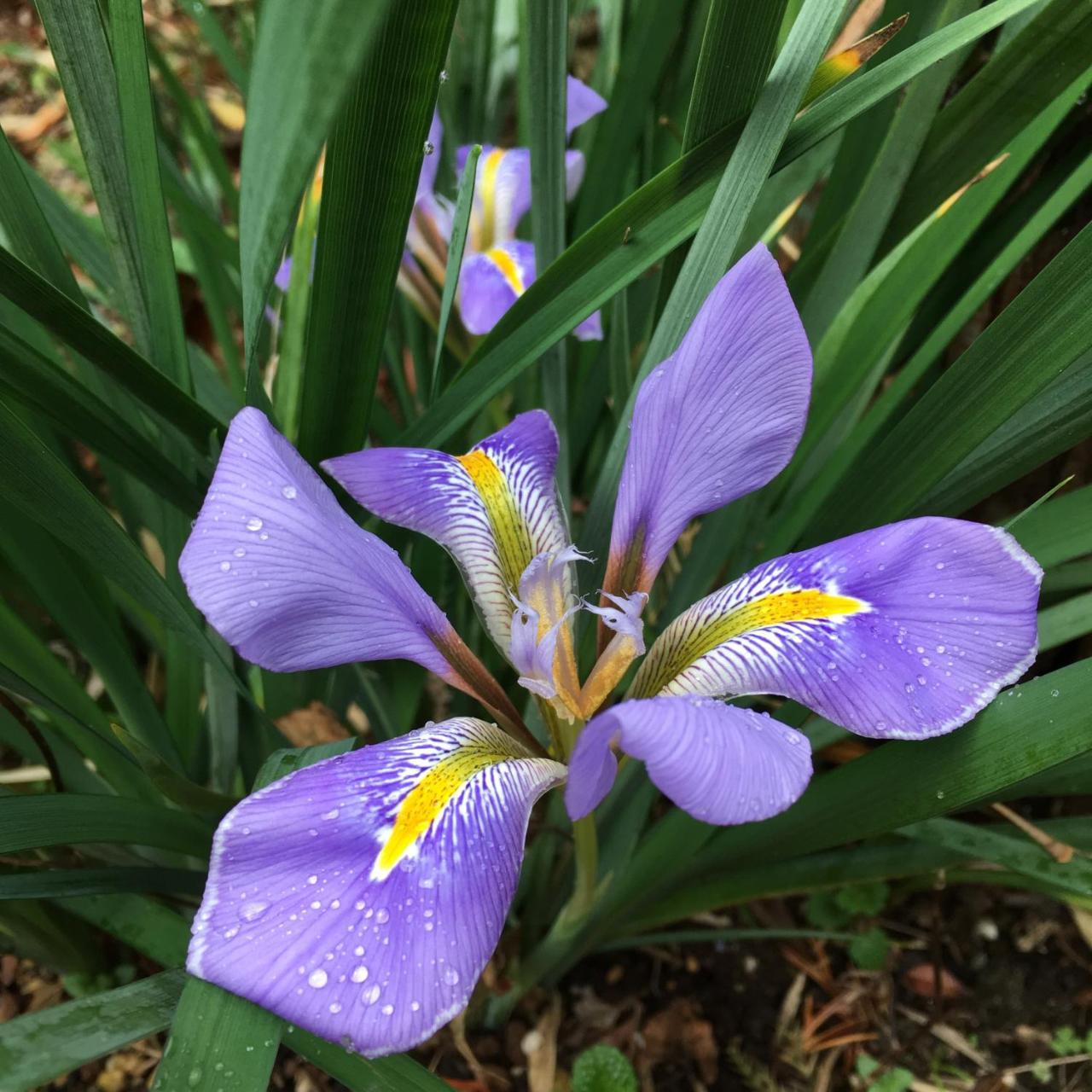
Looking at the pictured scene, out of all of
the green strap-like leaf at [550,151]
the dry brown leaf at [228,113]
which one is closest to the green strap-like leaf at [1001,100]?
the green strap-like leaf at [550,151]

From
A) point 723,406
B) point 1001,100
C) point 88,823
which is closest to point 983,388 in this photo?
point 723,406

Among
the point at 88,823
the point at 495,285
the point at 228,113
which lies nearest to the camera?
the point at 88,823

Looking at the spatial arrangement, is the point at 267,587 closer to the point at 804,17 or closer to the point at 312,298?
the point at 312,298

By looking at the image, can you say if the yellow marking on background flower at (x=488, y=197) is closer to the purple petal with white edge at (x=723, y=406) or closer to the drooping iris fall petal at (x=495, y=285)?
the drooping iris fall petal at (x=495, y=285)

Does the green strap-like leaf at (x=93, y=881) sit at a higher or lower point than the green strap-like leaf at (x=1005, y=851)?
higher

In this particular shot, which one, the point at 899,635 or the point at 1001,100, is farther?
the point at 1001,100

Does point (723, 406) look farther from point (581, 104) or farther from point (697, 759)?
point (581, 104)

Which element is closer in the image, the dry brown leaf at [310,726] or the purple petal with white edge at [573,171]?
the dry brown leaf at [310,726]

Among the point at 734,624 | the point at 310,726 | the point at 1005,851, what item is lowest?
the point at 1005,851
